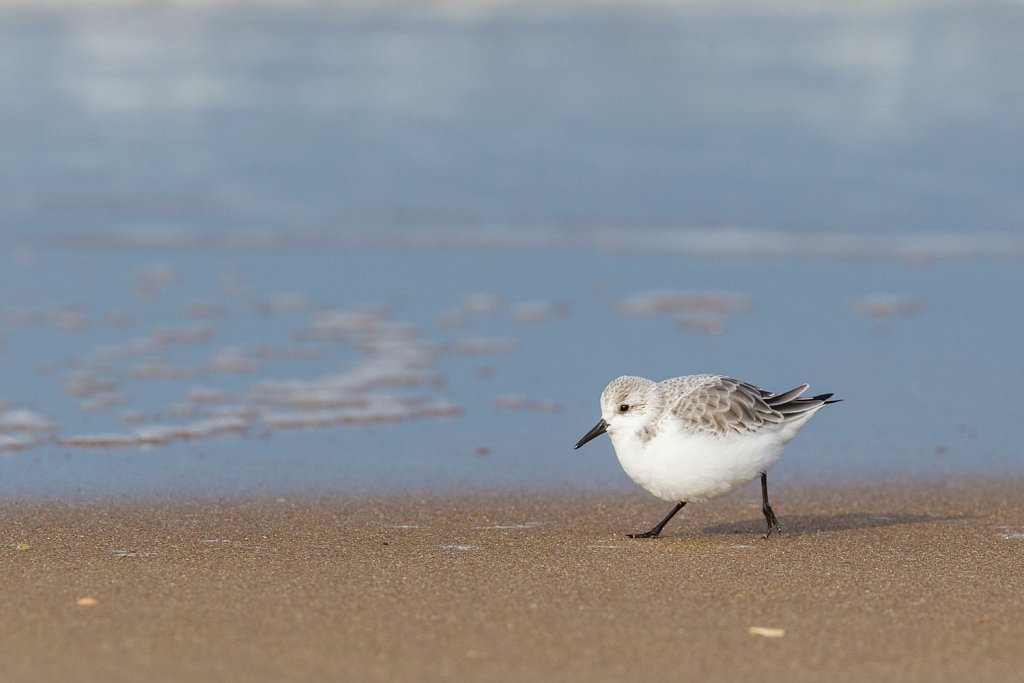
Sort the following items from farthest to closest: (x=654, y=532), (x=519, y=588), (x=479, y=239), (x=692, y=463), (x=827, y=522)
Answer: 1. (x=479, y=239)
2. (x=827, y=522)
3. (x=654, y=532)
4. (x=692, y=463)
5. (x=519, y=588)

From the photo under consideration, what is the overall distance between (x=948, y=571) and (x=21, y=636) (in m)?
2.86

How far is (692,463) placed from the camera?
16.0 feet

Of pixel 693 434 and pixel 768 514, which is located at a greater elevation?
pixel 693 434

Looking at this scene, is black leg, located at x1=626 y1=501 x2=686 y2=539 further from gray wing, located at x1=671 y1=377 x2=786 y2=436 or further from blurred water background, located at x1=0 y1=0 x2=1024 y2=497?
blurred water background, located at x1=0 y1=0 x2=1024 y2=497

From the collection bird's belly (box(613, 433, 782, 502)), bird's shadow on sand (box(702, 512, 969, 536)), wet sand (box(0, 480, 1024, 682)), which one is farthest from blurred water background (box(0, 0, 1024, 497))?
bird's belly (box(613, 433, 782, 502))

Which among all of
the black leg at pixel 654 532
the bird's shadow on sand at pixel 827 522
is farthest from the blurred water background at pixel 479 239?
the black leg at pixel 654 532

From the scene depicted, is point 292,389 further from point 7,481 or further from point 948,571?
point 948,571

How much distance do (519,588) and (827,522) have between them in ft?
5.29

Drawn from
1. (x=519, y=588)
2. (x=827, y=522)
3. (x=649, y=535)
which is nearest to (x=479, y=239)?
(x=827, y=522)

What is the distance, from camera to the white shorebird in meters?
4.89

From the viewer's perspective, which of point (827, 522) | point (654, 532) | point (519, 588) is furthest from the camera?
point (827, 522)

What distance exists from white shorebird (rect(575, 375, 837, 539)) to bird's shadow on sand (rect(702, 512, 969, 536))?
0.54 ft

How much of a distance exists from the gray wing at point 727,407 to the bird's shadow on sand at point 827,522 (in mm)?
445

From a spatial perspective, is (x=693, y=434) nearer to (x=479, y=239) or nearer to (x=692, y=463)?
(x=692, y=463)
